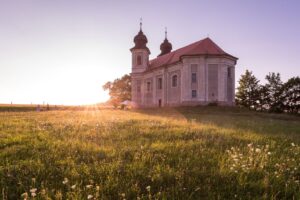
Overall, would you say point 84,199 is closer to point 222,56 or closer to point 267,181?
point 267,181

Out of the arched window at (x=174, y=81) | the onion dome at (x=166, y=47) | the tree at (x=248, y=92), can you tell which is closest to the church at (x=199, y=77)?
the arched window at (x=174, y=81)

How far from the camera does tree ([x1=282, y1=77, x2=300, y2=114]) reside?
196ft

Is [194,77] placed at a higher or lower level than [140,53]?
lower

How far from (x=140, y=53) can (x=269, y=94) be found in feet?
111

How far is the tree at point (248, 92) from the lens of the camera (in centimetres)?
6141

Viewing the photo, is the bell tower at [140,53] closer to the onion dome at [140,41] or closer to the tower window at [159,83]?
the onion dome at [140,41]

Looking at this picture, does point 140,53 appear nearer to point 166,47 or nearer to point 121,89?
point 166,47

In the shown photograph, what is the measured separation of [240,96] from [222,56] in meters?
24.5

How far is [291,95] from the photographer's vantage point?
60.5 m

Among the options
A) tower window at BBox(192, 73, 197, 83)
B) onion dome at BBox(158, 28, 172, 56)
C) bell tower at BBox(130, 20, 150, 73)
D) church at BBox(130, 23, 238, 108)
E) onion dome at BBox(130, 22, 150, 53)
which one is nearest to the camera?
church at BBox(130, 23, 238, 108)

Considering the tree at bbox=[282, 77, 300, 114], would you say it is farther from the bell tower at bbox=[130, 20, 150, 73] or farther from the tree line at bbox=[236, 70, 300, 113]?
the bell tower at bbox=[130, 20, 150, 73]

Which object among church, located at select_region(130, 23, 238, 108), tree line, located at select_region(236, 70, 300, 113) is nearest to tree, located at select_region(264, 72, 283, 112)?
tree line, located at select_region(236, 70, 300, 113)

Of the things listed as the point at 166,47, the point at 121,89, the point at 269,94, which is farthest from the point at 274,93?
the point at 121,89

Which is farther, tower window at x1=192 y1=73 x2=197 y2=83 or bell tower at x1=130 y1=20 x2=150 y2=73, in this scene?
bell tower at x1=130 y1=20 x2=150 y2=73
